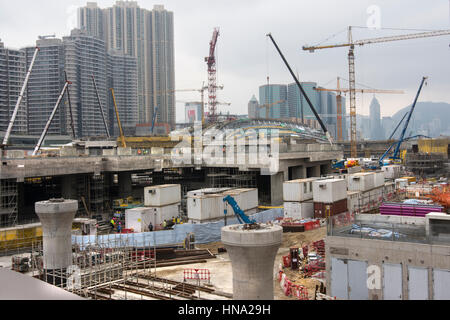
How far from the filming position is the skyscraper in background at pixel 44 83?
122125 mm

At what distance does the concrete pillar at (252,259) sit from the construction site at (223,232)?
4 cm

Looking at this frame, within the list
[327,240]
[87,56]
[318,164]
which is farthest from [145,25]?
[327,240]

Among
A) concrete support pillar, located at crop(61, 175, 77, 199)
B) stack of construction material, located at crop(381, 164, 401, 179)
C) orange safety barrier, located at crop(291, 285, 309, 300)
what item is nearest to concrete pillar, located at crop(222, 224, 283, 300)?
orange safety barrier, located at crop(291, 285, 309, 300)

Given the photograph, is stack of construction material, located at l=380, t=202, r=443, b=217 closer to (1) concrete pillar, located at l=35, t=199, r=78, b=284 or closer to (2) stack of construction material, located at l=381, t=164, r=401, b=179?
(1) concrete pillar, located at l=35, t=199, r=78, b=284

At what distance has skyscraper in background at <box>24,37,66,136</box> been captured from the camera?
122 metres

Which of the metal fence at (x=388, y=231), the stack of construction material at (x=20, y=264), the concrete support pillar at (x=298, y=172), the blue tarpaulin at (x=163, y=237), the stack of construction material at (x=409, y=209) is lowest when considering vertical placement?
the stack of construction material at (x=20, y=264)

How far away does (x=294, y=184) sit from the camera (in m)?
39.2

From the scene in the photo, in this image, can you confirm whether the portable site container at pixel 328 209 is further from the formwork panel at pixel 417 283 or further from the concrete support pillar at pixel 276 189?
the formwork panel at pixel 417 283

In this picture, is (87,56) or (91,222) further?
(87,56)

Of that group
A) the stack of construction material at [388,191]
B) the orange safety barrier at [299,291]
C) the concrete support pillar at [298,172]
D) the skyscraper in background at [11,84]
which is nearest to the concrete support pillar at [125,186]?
the concrete support pillar at [298,172]
